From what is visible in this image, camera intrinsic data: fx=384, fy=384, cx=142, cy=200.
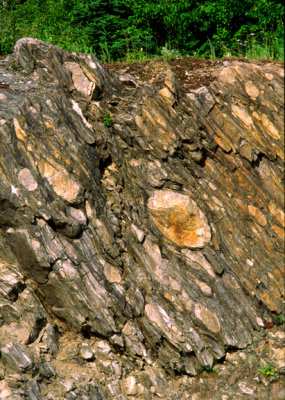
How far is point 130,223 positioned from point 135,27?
524 cm

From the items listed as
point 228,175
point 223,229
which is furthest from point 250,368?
point 228,175

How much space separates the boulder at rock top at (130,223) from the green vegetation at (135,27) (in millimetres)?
1407

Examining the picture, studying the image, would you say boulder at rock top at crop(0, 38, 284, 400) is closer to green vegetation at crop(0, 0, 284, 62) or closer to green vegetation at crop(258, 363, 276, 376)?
green vegetation at crop(258, 363, 276, 376)

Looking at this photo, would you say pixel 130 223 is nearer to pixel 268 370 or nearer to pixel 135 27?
pixel 268 370

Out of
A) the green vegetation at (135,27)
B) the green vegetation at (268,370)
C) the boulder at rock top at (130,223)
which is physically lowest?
the green vegetation at (268,370)

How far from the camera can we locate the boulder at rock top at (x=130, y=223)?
561 cm

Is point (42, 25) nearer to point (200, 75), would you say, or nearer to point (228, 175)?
point (200, 75)

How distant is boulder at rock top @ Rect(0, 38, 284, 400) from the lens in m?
5.61

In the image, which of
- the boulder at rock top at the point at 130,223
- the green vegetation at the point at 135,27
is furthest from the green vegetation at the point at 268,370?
the green vegetation at the point at 135,27

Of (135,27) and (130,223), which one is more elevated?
(135,27)

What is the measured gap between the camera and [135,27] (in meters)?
9.09

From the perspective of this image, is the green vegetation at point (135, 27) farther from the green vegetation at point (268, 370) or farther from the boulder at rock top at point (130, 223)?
the green vegetation at point (268, 370)

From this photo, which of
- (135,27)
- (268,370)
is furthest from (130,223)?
(135,27)

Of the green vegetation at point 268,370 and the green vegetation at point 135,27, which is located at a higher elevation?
the green vegetation at point 135,27
